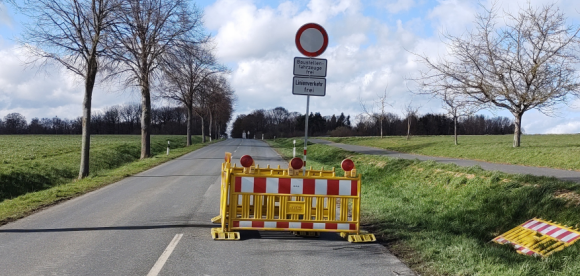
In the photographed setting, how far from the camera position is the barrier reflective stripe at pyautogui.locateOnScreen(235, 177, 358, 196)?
6.79 metres

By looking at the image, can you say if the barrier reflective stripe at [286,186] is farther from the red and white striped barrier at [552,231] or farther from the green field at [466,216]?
the red and white striped barrier at [552,231]

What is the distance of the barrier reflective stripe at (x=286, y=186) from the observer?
6.79 m

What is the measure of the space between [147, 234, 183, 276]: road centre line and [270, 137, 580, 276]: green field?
2.94 m

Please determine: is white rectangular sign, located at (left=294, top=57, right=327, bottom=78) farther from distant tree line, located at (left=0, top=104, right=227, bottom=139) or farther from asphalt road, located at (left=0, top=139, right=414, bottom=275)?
distant tree line, located at (left=0, top=104, right=227, bottom=139)

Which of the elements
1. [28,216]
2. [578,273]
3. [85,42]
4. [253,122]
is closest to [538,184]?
[578,273]

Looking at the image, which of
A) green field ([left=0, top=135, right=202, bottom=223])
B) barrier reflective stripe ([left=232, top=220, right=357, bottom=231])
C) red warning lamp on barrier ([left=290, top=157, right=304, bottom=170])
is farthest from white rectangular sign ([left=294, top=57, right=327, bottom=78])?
green field ([left=0, top=135, right=202, bottom=223])

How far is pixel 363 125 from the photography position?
101312mm

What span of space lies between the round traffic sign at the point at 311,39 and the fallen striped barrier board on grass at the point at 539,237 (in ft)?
13.1

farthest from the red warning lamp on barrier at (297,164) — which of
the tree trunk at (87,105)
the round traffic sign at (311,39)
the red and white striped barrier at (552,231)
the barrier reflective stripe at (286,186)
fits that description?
the tree trunk at (87,105)

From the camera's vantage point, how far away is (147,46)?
72.5 feet

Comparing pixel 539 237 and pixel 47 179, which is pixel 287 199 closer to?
pixel 539 237

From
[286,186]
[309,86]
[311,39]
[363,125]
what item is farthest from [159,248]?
[363,125]

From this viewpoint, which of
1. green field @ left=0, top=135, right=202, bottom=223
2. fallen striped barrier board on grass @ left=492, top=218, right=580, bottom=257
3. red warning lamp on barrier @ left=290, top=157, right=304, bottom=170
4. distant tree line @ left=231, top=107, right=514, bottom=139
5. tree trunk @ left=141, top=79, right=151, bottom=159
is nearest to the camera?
fallen striped barrier board on grass @ left=492, top=218, right=580, bottom=257

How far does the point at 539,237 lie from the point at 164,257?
15.9ft
